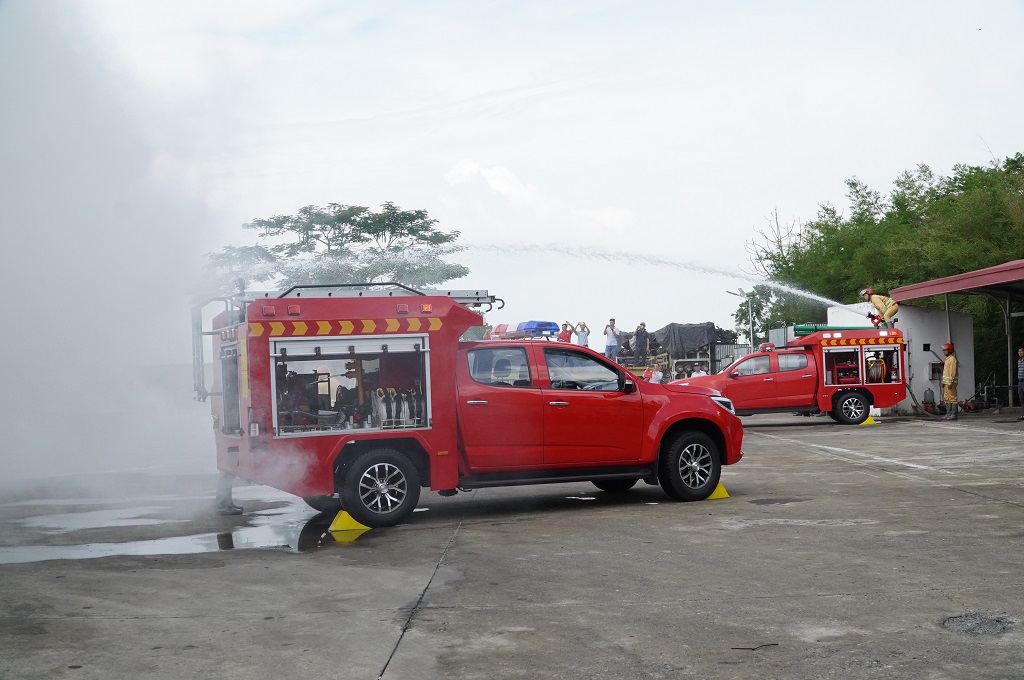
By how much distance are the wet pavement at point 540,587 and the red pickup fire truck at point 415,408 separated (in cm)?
49

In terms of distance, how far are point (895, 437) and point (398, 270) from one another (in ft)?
33.5

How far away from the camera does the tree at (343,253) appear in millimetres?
13234

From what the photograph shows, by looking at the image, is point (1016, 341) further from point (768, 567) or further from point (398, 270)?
point (768, 567)

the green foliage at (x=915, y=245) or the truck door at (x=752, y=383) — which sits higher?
the green foliage at (x=915, y=245)

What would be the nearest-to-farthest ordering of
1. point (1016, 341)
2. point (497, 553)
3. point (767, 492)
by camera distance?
point (497, 553) → point (767, 492) → point (1016, 341)

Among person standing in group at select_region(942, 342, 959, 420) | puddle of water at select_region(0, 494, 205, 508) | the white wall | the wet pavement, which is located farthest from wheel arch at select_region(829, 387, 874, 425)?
puddle of water at select_region(0, 494, 205, 508)

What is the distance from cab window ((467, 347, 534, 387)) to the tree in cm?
264

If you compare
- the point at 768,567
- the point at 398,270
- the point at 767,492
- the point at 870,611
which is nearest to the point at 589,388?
the point at 767,492

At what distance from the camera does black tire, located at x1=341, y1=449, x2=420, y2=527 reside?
9.98 m

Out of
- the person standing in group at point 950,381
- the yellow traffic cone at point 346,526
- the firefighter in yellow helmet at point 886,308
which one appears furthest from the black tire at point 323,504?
the firefighter in yellow helmet at point 886,308

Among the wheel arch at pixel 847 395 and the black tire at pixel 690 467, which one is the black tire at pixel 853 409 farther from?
the black tire at pixel 690 467

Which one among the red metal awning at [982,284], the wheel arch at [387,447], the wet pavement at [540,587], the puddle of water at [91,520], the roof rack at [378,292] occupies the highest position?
the red metal awning at [982,284]

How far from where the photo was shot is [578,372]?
35.9 feet

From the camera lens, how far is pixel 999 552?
7.71 m
